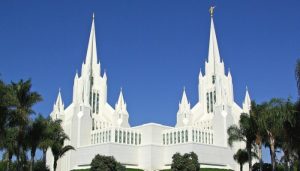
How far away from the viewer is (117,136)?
75125mm

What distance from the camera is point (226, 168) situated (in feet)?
244

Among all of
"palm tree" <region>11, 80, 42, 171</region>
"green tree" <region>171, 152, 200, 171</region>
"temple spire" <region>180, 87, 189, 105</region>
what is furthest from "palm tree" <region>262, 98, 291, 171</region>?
"temple spire" <region>180, 87, 189, 105</region>

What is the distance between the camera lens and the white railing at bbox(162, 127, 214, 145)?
74625 millimetres

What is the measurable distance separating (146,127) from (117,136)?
20.9ft

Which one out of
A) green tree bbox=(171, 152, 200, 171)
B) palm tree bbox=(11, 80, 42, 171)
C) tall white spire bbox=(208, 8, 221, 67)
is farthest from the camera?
tall white spire bbox=(208, 8, 221, 67)

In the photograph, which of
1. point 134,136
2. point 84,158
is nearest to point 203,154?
point 134,136

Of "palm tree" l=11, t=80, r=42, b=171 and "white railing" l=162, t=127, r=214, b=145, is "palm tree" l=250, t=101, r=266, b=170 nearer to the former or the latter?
"palm tree" l=11, t=80, r=42, b=171

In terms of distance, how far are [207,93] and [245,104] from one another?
855cm

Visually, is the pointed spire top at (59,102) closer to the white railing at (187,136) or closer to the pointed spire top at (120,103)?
the pointed spire top at (120,103)

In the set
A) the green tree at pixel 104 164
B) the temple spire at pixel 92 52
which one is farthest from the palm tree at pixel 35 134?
the temple spire at pixel 92 52

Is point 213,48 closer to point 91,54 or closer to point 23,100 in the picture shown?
point 91,54

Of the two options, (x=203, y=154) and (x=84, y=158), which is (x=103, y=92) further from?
(x=203, y=154)

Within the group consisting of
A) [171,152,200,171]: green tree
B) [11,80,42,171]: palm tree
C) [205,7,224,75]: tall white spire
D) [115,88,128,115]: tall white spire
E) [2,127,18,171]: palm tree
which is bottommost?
[171,152,200,171]: green tree

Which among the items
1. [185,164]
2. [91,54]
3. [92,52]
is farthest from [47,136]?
[92,52]
